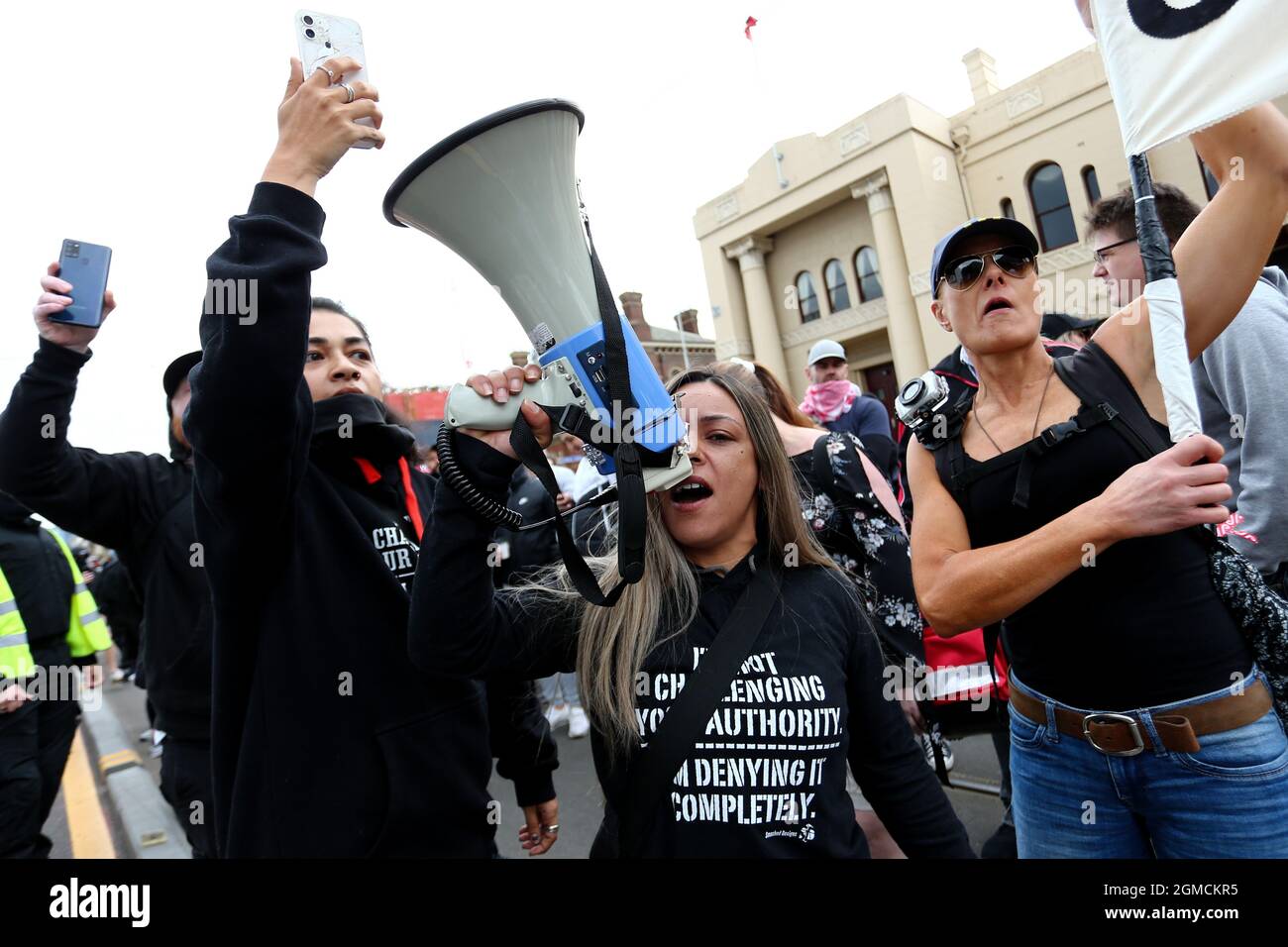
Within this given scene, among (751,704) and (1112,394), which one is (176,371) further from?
(1112,394)

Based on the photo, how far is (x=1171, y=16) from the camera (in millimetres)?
1467

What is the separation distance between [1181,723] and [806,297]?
20193 millimetres

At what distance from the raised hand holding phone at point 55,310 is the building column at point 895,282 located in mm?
17525

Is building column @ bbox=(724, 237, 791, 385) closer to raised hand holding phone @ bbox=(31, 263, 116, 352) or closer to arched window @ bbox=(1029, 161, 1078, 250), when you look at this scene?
arched window @ bbox=(1029, 161, 1078, 250)

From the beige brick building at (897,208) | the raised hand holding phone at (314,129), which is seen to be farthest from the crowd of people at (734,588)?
the beige brick building at (897,208)

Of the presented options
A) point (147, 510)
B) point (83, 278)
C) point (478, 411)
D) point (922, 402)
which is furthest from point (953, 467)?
point (147, 510)

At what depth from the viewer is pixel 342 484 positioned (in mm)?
1769

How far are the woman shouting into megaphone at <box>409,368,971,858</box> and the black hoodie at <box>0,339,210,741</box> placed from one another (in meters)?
1.23

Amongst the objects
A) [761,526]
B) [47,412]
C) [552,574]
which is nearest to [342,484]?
[552,574]

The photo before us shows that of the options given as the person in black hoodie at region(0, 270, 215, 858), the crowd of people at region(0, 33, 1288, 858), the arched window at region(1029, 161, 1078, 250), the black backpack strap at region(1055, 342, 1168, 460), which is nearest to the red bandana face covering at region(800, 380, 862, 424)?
the crowd of people at region(0, 33, 1288, 858)

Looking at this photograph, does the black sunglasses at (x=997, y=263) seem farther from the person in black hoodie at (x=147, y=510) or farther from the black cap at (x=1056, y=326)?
Result: the black cap at (x=1056, y=326)

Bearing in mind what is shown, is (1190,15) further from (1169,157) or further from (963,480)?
(1169,157)

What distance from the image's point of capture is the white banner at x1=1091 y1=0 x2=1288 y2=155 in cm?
137
